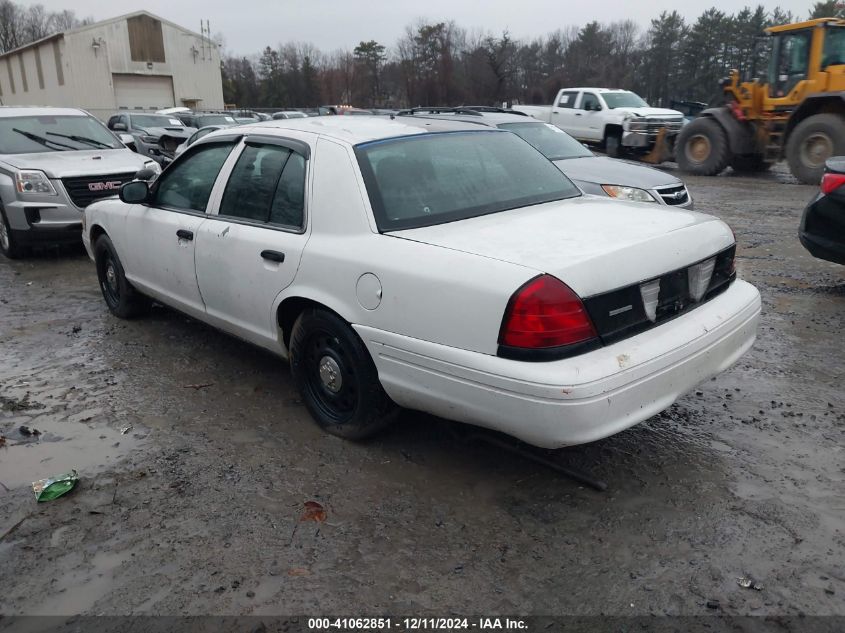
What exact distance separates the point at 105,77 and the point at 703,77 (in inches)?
1791

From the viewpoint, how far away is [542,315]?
270 cm

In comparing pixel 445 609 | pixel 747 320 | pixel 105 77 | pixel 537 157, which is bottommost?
pixel 445 609

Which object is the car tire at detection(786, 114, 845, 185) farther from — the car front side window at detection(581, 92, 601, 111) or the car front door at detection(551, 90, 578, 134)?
the car front door at detection(551, 90, 578, 134)

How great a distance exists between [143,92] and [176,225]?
1764 inches

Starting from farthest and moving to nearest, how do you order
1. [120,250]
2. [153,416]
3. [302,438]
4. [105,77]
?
[105,77]
[120,250]
[153,416]
[302,438]

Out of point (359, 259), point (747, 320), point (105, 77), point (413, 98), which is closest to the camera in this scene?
point (359, 259)

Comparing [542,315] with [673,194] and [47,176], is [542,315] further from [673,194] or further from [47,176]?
[47,176]

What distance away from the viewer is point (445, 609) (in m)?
2.51

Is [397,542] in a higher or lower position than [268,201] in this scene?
lower

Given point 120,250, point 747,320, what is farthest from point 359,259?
point 120,250

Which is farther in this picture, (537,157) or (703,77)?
(703,77)

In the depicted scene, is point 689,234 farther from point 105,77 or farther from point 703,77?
point 703,77

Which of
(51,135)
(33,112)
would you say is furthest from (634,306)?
(33,112)

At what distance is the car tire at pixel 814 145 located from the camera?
13648mm
